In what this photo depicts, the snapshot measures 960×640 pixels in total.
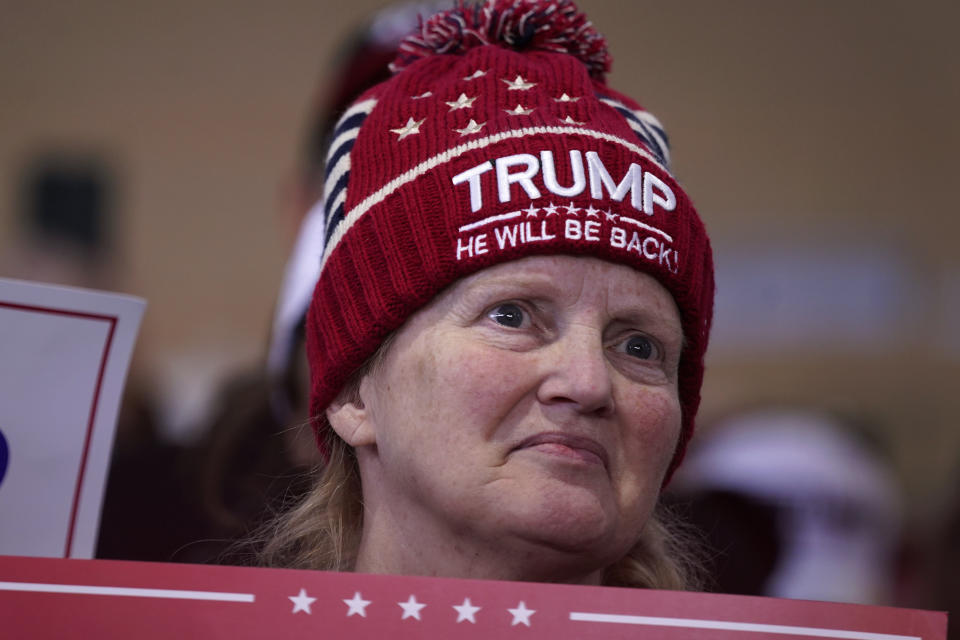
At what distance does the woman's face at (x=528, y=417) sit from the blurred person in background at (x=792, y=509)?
1.17 metres

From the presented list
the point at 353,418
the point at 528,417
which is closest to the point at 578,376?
the point at 528,417

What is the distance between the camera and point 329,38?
16.5 feet

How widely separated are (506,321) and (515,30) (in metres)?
0.56

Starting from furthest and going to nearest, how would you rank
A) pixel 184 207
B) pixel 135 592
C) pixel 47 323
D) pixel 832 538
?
pixel 184 207, pixel 832 538, pixel 47 323, pixel 135 592

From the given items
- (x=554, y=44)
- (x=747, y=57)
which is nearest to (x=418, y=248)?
(x=554, y=44)

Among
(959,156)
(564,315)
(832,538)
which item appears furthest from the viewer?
(959,156)

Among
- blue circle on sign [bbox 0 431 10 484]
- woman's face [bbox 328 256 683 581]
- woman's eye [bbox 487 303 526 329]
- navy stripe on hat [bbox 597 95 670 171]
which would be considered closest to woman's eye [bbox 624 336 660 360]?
woman's face [bbox 328 256 683 581]

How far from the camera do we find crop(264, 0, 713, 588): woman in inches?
64.8

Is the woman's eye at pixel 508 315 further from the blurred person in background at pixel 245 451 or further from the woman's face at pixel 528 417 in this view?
the blurred person in background at pixel 245 451

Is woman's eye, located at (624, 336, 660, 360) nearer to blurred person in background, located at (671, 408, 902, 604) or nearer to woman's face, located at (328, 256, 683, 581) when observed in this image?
woman's face, located at (328, 256, 683, 581)

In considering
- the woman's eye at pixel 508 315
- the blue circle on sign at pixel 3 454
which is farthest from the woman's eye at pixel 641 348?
the blue circle on sign at pixel 3 454

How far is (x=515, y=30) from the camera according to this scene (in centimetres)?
203

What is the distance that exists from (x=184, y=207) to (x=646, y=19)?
1942 millimetres

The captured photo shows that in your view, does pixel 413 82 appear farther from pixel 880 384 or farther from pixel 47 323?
pixel 880 384
